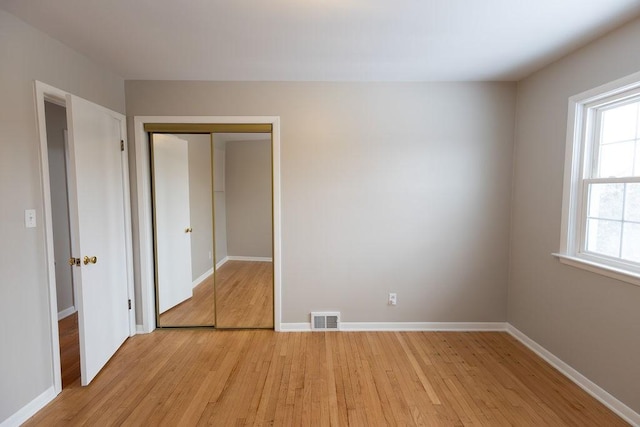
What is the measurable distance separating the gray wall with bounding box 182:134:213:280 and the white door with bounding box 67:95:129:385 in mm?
765

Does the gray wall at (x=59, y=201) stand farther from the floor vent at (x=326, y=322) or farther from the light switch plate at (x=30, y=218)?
the floor vent at (x=326, y=322)

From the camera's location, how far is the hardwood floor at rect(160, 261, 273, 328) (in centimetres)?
313

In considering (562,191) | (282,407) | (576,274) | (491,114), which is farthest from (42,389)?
(491,114)

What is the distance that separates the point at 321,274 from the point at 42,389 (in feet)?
7.21

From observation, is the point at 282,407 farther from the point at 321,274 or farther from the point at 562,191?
the point at 562,191

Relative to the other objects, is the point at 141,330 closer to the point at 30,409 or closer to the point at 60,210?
the point at 30,409

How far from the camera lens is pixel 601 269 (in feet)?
6.63

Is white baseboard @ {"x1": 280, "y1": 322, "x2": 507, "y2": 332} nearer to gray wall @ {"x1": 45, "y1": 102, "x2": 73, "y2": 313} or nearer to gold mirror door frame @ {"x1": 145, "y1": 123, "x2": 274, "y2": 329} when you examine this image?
gold mirror door frame @ {"x1": 145, "y1": 123, "x2": 274, "y2": 329}

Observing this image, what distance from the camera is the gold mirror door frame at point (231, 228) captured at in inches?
118

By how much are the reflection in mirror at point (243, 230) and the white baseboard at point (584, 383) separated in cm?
246

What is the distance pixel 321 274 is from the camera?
301 cm

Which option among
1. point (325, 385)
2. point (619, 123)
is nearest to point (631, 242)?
point (619, 123)

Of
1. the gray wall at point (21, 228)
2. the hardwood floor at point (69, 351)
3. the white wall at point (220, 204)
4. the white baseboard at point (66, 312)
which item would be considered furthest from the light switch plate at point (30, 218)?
the white baseboard at point (66, 312)

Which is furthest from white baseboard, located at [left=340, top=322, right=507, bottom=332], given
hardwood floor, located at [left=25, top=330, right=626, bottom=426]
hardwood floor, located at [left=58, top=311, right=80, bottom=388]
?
hardwood floor, located at [left=58, top=311, right=80, bottom=388]
